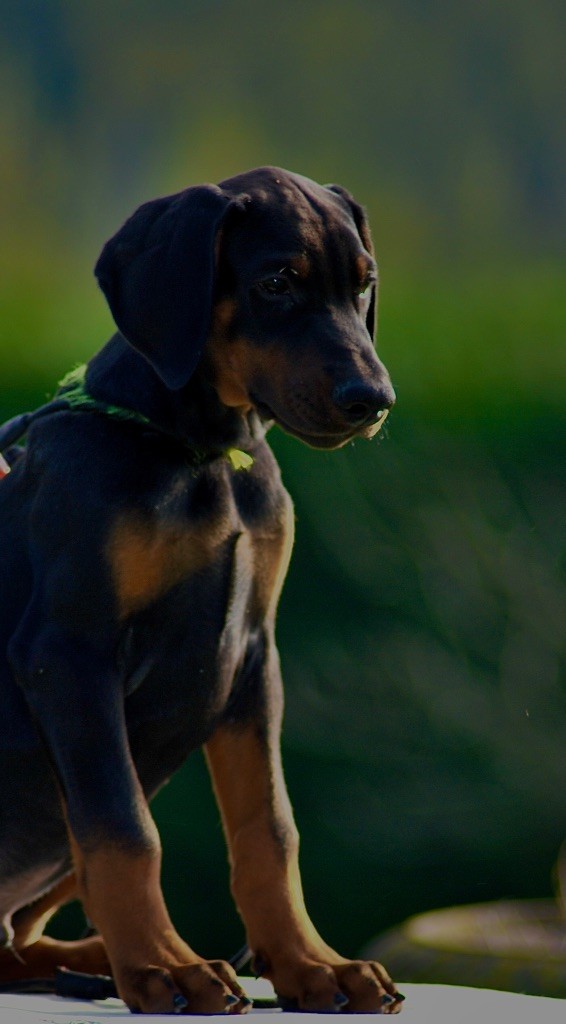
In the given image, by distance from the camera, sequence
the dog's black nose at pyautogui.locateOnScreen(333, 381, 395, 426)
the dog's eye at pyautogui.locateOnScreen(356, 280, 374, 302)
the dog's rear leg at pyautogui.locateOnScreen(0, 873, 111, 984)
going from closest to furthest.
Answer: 1. the dog's black nose at pyautogui.locateOnScreen(333, 381, 395, 426)
2. the dog's eye at pyautogui.locateOnScreen(356, 280, 374, 302)
3. the dog's rear leg at pyautogui.locateOnScreen(0, 873, 111, 984)

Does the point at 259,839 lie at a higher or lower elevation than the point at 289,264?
lower

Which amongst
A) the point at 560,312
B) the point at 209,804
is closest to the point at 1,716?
the point at 209,804

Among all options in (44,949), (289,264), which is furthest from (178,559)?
(44,949)

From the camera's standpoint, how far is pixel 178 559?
333 cm

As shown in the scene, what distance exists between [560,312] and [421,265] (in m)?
1.17

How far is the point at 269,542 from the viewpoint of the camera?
3.51m

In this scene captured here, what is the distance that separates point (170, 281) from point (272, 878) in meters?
1.23

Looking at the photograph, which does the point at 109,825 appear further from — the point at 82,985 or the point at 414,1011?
the point at 414,1011

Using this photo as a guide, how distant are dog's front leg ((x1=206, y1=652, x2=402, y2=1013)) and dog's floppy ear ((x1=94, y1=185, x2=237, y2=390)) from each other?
77cm

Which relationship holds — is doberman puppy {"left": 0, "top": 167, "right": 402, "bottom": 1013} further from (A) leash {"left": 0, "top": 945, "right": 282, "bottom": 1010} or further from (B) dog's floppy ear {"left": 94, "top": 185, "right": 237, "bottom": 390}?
(A) leash {"left": 0, "top": 945, "right": 282, "bottom": 1010}

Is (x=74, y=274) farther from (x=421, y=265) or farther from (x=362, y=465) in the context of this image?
(x=362, y=465)

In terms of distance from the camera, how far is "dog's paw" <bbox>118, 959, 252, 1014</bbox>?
2969mm

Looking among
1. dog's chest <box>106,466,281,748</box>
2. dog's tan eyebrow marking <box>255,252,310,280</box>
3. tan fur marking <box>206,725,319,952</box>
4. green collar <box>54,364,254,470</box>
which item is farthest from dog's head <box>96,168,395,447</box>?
tan fur marking <box>206,725,319,952</box>

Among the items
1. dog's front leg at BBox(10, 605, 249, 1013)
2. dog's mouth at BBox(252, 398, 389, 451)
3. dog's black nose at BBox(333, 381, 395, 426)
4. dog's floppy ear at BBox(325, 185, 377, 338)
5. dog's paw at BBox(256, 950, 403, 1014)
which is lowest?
dog's paw at BBox(256, 950, 403, 1014)
